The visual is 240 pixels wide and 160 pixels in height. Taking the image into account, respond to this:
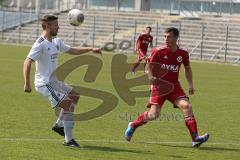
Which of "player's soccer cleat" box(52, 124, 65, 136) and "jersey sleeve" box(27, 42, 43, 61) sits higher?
"jersey sleeve" box(27, 42, 43, 61)

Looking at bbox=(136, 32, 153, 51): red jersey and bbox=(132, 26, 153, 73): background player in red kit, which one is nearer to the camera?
bbox=(132, 26, 153, 73): background player in red kit

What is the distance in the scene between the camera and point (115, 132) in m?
12.8

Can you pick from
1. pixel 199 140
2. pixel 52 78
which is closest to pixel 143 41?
pixel 199 140

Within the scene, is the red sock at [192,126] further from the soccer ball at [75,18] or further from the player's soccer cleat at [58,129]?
the soccer ball at [75,18]

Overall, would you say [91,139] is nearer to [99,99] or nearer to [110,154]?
[110,154]

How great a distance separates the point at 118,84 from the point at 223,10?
102ft

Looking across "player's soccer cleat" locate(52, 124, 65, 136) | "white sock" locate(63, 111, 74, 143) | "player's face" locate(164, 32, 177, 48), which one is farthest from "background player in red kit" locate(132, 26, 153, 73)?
"white sock" locate(63, 111, 74, 143)

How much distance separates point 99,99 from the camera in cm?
1900

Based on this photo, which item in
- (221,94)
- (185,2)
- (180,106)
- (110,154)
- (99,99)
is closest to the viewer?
(110,154)

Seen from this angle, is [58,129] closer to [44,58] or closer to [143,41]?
[44,58]

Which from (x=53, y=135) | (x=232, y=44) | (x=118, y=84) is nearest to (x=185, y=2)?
(x=232, y=44)

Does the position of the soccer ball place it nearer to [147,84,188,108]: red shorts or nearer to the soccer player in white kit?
the soccer player in white kit

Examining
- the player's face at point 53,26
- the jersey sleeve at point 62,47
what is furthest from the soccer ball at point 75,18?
the player's face at point 53,26

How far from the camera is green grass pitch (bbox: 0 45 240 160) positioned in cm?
1045
